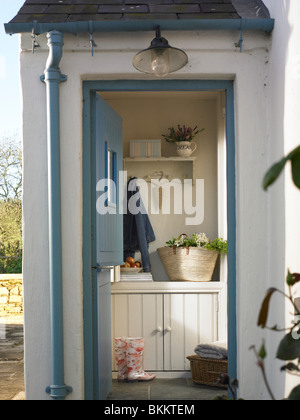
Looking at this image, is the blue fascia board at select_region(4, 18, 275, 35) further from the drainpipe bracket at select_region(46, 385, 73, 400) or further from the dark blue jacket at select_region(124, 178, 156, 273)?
the dark blue jacket at select_region(124, 178, 156, 273)

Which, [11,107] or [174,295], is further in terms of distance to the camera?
[11,107]

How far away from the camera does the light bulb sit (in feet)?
12.5

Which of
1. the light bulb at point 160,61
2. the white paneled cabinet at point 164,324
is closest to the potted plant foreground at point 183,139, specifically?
the white paneled cabinet at point 164,324

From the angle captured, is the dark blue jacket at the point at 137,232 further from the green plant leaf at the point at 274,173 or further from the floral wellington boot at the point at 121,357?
the green plant leaf at the point at 274,173

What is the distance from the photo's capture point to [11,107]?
19656mm

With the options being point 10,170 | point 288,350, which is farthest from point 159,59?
point 10,170

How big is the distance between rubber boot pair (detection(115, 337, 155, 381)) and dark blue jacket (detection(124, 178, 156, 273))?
39.4 inches

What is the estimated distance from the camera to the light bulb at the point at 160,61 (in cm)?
381

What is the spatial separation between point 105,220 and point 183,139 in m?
2.40

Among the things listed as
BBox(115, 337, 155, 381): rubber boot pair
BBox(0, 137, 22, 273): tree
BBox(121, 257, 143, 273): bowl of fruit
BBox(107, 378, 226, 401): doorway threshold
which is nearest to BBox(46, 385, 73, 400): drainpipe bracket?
BBox(107, 378, 226, 401): doorway threshold

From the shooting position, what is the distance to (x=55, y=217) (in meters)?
4.09

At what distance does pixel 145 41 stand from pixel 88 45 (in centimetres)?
38
